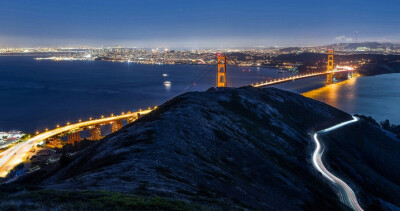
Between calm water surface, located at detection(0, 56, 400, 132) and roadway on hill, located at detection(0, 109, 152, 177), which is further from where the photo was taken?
calm water surface, located at detection(0, 56, 400, 132)

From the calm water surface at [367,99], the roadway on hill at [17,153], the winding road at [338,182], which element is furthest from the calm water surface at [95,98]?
the winding road at [338,182]

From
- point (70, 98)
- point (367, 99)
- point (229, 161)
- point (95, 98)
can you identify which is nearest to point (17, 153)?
point (229, 161)

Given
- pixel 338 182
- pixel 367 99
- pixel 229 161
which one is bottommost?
pixel 367 99

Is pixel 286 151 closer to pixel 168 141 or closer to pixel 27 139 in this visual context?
pixel 168 141

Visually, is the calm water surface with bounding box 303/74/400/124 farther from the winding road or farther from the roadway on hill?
the roadway on hill

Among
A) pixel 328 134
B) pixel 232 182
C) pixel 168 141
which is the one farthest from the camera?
pixel 328 134

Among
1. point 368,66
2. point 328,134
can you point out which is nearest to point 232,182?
point 328,134

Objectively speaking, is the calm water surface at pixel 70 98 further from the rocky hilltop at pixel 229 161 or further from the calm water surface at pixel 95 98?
the rocky hilltop at pixel 229 161

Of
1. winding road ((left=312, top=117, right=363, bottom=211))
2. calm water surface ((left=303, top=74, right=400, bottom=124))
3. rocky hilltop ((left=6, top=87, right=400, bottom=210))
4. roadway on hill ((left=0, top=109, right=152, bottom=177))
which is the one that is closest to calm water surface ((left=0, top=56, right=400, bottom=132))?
calm water surface ((left=303, top=74, right=400, bottom=124))

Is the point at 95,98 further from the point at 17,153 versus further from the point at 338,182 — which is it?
the point at 338,182
